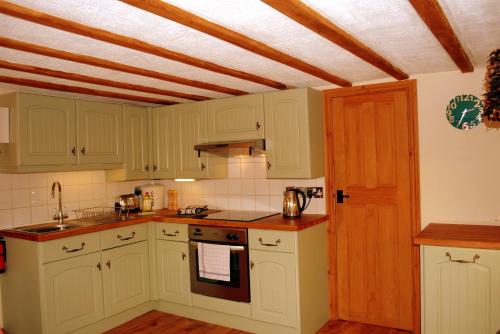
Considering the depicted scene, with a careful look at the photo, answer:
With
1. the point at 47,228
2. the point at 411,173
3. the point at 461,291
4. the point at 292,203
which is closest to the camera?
the point at 461,291

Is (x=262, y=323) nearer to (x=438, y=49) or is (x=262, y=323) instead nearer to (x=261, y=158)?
(x=261, y=158)

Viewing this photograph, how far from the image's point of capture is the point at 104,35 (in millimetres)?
2012

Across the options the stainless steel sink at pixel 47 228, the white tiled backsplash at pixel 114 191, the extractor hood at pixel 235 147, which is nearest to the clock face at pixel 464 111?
the white tiled backsplash at pixel 114 191

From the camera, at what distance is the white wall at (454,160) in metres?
3.08

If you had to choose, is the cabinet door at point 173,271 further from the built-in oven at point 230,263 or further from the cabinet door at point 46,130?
the cabinet door at point 46,130

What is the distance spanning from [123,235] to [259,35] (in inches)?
92.3

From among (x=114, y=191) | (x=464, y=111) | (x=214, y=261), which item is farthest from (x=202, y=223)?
(x=464, y=111)

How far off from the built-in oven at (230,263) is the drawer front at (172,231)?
0.08 meters

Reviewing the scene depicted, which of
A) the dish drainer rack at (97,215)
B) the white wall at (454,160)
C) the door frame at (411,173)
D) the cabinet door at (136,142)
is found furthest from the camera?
the cabinet door at (136,142)

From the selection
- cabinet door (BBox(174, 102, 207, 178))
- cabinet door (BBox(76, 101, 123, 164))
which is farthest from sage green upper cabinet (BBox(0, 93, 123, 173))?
cabinet door (BBox(174, 102, 207, 178))

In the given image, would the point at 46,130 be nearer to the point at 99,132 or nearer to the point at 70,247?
the point at 99,132

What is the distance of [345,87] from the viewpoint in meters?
3.57

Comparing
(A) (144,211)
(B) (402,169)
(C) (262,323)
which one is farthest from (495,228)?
(A) (144,211)

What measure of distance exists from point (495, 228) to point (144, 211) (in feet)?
10.6
